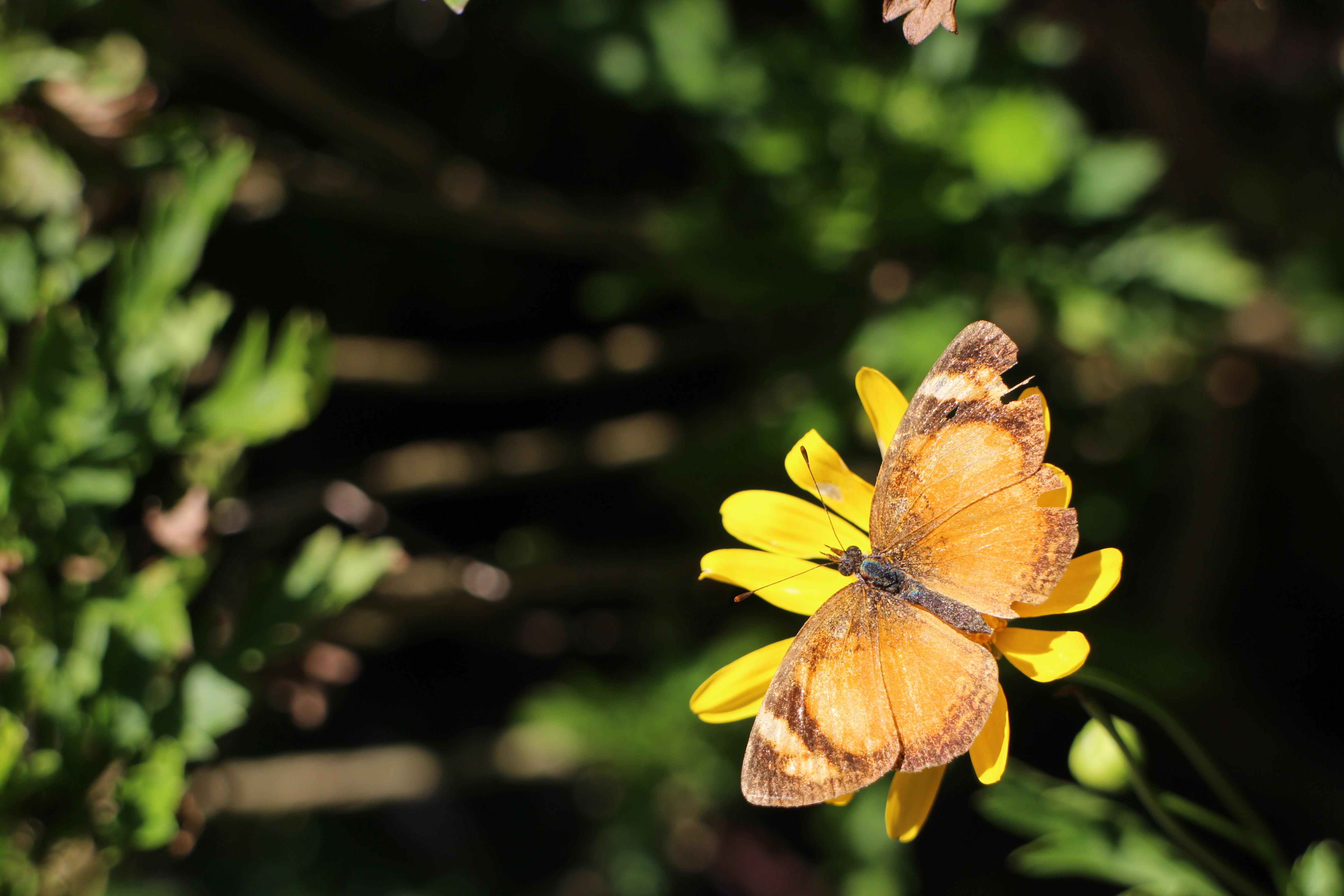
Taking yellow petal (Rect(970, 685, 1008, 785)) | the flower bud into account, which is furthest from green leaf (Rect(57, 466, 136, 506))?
the flower bud

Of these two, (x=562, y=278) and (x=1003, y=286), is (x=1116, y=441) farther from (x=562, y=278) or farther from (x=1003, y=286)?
(x=562, y=278)

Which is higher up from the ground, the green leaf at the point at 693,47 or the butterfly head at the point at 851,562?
the green leaf at the point at 693,47

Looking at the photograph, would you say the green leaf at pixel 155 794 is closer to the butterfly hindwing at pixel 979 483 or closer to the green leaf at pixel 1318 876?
the butterfly hindwing at pixel 979 483

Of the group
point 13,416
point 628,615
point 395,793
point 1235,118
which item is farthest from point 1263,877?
point 13,416

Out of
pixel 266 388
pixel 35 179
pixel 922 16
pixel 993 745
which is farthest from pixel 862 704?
pixel 35 179

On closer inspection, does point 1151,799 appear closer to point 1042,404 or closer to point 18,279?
point 1042,404

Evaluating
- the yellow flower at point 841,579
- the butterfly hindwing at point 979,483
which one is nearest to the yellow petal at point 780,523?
the yellow flower at point 841,579
